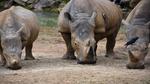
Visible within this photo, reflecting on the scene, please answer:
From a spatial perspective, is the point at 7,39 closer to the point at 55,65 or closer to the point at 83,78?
the point at 55,65

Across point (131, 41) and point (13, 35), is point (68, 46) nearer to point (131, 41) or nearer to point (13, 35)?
point (13, 35)

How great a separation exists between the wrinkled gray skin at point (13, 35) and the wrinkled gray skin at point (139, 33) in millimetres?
2918

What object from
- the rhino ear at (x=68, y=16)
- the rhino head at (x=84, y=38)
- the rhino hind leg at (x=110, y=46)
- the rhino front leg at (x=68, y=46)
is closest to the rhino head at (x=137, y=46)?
the rhino head at (x=84, y=38)

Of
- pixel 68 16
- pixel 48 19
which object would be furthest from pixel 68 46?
pixel 48 19

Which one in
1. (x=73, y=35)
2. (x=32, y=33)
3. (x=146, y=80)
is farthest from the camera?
(x=32, y=33)

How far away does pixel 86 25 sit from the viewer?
15305 mm

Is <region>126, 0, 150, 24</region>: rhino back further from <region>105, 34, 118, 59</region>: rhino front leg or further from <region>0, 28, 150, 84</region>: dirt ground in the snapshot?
<region>105, 34, 118, 59</region>: rhino front leg

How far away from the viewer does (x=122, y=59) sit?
16.9m

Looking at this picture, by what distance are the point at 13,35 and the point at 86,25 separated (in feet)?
7.06

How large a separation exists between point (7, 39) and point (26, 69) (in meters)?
0.99

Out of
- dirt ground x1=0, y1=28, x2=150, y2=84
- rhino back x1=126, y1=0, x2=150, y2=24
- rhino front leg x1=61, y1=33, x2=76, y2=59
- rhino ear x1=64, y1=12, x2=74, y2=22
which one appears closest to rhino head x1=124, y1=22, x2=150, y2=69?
dirt ground x1=0, y1=28, x2=150, y2=84

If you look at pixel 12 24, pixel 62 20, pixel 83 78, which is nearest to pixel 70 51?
pixel 62 20

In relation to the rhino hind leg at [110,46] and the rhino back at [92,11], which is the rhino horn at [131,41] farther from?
the rhino hind leg at [110,46]

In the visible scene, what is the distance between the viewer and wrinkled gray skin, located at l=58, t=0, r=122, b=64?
15.0 meters
